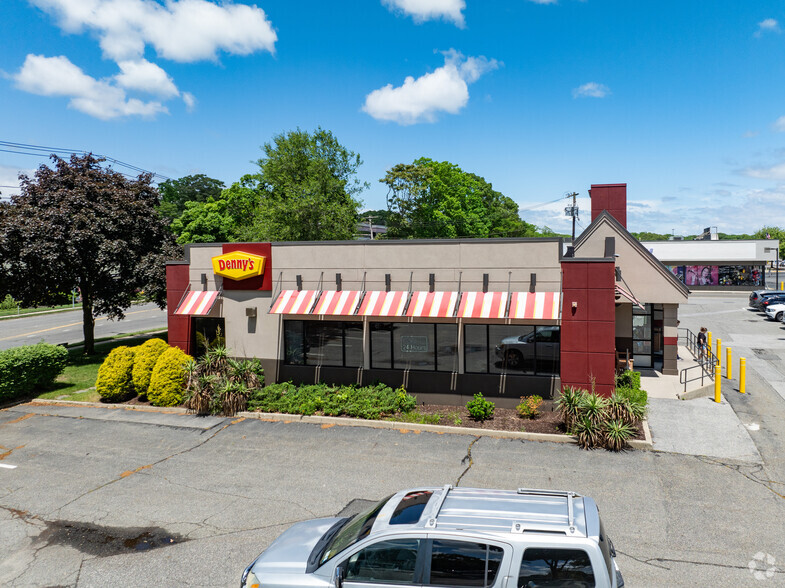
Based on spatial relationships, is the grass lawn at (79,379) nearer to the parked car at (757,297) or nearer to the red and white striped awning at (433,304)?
the red and white striped awning at (433,304)

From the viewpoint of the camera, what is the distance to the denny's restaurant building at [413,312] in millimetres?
15305

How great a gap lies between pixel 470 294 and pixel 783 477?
8690 mm

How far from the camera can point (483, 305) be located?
51.3ft

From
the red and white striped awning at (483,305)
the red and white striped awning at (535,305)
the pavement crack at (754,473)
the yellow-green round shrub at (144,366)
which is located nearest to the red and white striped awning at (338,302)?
the red and white striped awning at (483,305)

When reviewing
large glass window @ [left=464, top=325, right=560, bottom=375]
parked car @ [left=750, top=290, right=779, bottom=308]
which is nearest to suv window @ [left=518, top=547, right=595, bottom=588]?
large glass window @ [left=464, top=325, right=560, bottom=375]

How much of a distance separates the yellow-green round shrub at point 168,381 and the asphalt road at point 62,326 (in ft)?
60.7

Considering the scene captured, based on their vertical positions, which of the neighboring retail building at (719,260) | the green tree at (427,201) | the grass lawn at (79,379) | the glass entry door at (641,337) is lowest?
the grass lawn at (79,379)

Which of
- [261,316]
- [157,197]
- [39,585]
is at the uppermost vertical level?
[157,197]

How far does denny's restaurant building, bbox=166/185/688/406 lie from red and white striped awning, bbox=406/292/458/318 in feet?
0.14

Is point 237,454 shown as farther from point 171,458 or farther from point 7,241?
point 7,241

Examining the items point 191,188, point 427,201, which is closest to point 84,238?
point 427,201

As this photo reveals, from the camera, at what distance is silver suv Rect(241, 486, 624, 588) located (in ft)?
18.1

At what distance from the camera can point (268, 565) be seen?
6523mm

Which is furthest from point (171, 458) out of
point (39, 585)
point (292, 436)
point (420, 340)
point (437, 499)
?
point (437, 499)
